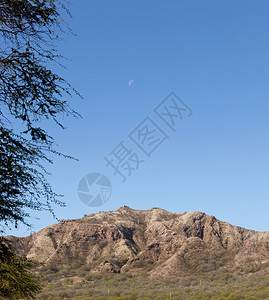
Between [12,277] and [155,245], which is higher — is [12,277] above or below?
below

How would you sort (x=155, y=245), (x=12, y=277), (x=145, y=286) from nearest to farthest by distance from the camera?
(x=12, y=277) < (x=145, y=286) < (x=155, y=245)

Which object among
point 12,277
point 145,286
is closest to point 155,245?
point 145,286

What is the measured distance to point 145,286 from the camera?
82.5 m

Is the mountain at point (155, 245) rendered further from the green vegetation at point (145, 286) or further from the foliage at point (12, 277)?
the foliage at point (12, 277)

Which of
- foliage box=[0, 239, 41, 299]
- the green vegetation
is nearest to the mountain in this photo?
the green vegetation

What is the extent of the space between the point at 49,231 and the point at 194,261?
5571cm

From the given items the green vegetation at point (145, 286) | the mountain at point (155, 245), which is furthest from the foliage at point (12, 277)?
the mountain at point (155, 245)

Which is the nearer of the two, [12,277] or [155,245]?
[12,277]

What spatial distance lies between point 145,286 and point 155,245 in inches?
1281

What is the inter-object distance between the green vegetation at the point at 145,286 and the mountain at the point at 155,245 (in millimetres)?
4629

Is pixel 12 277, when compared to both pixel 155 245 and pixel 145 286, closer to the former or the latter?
pixel 145 286

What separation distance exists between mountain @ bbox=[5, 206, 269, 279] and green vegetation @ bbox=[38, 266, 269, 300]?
182 inches

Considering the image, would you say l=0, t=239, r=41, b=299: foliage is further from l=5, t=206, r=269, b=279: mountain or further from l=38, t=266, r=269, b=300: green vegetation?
l=5, t=206, r=269, b=279: mountain

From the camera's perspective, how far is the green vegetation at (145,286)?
6361cm
